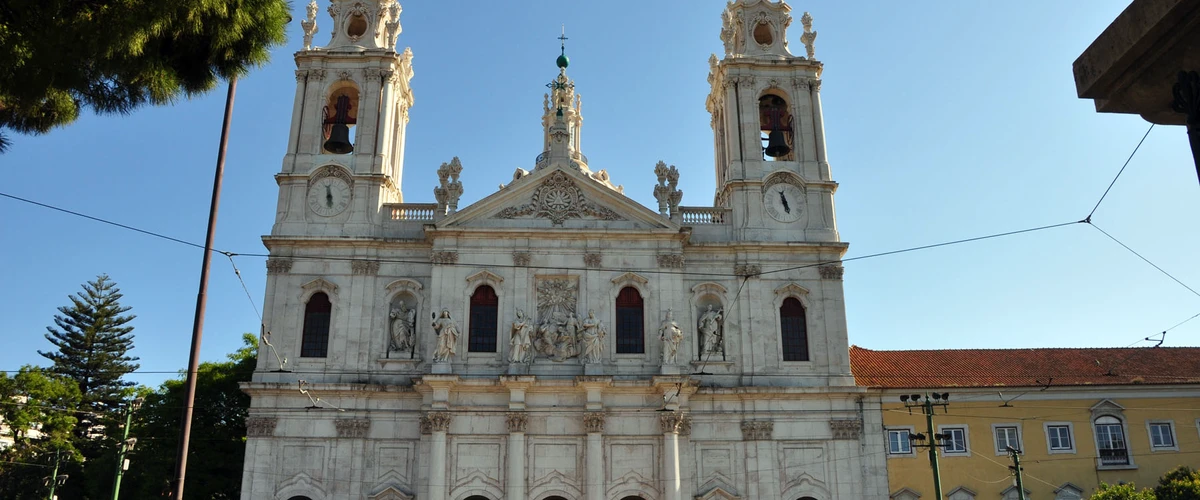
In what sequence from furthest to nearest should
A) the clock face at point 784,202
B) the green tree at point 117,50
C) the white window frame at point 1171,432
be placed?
the clock face at point 784,202 < the white window frame at point 1171,432 < the green tree at point 117,50

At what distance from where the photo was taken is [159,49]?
11117 mm

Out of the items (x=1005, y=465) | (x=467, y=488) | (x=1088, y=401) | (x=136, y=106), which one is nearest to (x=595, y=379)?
(x=467, y=488)

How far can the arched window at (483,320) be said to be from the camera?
94.6 feet

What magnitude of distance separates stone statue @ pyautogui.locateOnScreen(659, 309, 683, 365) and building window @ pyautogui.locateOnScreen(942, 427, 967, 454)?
8.94 meters

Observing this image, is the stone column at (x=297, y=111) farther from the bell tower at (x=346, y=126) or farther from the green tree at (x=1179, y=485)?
the green tree at (x=1179, y=485)

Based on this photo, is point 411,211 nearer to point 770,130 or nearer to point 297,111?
point 297,111

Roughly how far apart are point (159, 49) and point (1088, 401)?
94.9ft

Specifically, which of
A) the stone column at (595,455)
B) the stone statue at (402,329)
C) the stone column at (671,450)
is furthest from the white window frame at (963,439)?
the stone statue at (402,329)

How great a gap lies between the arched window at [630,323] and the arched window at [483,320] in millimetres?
3904

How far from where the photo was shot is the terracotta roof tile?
3025 cm

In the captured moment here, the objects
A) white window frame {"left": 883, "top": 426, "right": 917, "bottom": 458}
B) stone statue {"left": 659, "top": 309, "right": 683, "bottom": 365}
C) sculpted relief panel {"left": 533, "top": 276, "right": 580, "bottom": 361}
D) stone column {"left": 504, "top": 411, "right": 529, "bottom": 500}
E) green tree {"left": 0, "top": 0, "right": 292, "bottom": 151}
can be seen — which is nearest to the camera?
green tree {"left": 0, "top": 0, "right": 292, "bottom": 151}

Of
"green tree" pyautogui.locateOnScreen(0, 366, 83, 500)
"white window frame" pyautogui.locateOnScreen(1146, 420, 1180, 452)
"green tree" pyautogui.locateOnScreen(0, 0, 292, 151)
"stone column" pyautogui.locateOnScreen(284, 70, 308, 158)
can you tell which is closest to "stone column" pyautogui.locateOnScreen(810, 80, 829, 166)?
"white window frame" pyautogui.locateOnScreen(1146, 420, 1180, 452)

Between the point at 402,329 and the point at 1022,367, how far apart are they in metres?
20.9

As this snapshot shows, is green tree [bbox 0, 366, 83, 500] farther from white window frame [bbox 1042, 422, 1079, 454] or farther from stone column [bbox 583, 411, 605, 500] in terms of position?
white window frame [bbox 1042, 422, 1079, 454]
